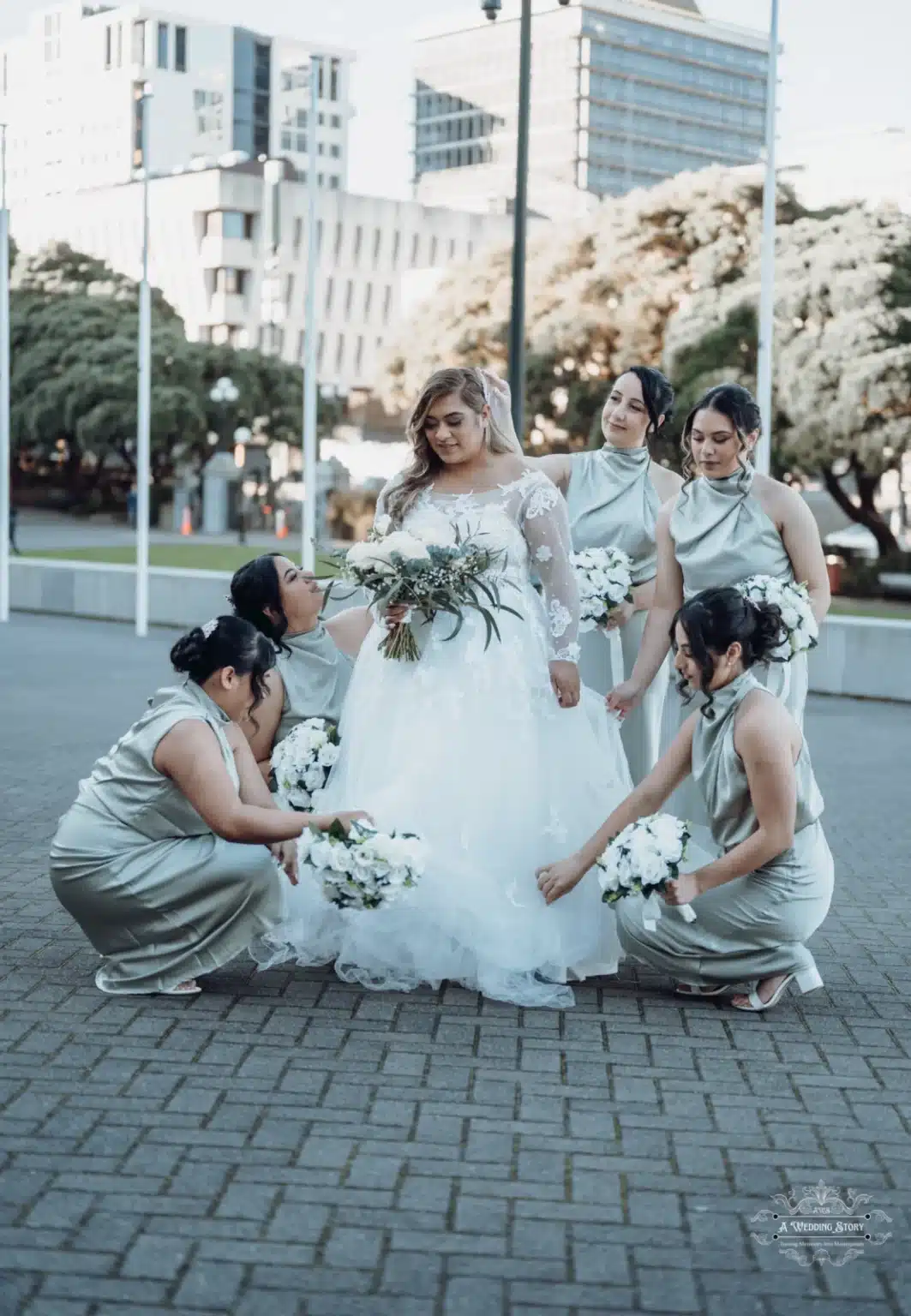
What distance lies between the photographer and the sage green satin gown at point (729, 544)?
262 inches

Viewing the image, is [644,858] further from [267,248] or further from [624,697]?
[267,248]

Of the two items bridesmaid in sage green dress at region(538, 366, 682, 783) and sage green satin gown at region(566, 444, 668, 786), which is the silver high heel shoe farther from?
sage green satin gown at region(566, 444, 668, 786)

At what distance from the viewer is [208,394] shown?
7081cm

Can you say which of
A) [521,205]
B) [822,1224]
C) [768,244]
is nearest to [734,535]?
[822,1224]

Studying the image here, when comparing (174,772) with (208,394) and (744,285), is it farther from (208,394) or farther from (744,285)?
(208,394)

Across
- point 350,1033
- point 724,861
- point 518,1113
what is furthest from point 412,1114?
point 724,861

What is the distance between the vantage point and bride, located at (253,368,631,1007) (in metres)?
5.99

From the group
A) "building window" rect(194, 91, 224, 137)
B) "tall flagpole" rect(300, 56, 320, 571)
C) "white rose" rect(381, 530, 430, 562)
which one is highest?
"building window" rect(194, 91, 224, 137)

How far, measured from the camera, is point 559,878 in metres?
6.00

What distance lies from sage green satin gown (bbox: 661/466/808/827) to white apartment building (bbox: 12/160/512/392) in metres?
85.3

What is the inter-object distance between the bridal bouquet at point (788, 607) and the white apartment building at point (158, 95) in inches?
5470

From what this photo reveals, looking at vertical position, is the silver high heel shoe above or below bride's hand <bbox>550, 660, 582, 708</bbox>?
below

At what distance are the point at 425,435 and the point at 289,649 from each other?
3.82 feet

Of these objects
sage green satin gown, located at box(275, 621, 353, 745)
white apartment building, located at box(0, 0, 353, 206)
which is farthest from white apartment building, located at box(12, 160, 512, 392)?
sage green satin gown, located at box(275, 621, 353, 745)
